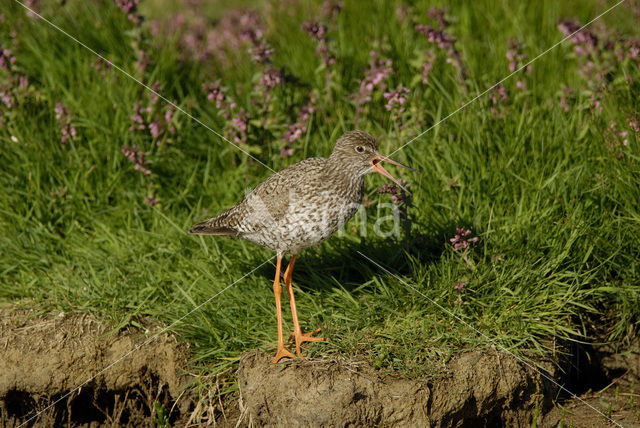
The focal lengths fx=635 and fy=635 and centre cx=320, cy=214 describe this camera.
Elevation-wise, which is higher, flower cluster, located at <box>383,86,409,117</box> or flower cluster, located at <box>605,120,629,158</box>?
flower cluster, located at <box>383,86,409,117</box>

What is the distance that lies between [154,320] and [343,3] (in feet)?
13.4

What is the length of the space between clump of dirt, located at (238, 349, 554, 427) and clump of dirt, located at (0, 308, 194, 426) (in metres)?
0.64

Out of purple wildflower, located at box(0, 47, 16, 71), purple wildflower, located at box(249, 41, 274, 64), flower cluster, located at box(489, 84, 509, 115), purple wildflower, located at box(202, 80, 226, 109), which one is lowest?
flower cluster, located at box(489, 84, 509, 115)

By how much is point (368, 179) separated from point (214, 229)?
146 cm

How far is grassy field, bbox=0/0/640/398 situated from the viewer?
426cm

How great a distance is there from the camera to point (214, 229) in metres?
4.39

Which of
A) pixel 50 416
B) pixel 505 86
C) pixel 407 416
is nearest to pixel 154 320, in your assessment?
pixel 50 416

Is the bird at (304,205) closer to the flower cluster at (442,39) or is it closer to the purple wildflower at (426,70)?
the purple wildflower at (426,70)

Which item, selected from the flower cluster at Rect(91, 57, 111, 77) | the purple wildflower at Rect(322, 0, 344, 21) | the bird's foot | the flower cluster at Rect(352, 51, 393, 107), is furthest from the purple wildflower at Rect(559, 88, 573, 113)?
the flower cluster at Rect(91, 57, 111, 77)

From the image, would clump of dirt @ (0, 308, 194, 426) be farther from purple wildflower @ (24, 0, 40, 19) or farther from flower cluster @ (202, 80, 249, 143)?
purple wildflower @ (24, 0, 40, 19)

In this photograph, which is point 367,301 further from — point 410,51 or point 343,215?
point 410,51

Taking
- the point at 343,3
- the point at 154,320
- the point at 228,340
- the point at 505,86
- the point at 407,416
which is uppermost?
the point at 343,3

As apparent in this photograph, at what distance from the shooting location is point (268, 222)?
4.08 meters

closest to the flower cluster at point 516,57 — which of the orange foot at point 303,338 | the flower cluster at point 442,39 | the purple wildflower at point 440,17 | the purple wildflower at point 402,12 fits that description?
the flower cluster at point 442,39
